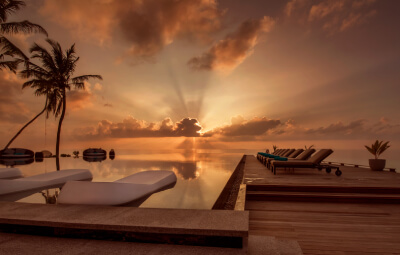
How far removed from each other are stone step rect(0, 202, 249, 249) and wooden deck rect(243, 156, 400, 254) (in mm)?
1087

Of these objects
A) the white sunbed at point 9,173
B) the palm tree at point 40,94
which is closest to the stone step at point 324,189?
the white sunbed at point 9,173

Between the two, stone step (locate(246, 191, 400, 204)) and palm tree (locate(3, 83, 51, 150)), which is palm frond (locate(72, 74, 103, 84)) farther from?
stone step (locate(246, 191, 400, 204))

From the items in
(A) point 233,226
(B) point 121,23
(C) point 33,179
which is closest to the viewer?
(A) point 233,226

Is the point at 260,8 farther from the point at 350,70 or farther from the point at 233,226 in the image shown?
the point at 233,226

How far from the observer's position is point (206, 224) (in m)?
2.07

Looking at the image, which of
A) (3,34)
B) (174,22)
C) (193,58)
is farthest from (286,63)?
(3,34)

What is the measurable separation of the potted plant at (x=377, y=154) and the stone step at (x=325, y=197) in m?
5.02

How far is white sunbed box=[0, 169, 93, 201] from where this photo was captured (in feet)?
14.3

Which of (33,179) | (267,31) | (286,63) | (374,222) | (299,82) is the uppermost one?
(267,31)

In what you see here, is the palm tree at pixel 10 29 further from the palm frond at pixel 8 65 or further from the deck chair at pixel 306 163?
the deck chair at pixel 306 163

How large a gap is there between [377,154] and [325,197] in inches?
255

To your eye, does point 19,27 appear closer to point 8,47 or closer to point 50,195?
point 8,47

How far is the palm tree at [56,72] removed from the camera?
52.9 ft

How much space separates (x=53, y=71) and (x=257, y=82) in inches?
558
